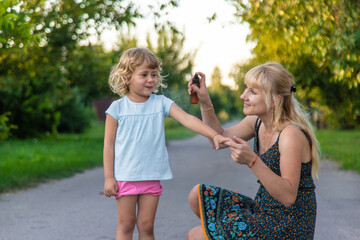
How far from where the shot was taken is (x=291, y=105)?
10.2 feet

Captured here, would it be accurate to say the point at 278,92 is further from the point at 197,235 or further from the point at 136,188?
the point at 136,188

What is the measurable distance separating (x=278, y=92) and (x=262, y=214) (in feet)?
2.35

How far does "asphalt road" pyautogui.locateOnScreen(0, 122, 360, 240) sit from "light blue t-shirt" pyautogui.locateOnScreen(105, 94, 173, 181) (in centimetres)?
153

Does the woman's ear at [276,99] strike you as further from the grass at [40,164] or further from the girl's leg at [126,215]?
the grass at [40,164]

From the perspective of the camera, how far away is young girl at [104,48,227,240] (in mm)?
3414

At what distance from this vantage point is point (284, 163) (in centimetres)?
283

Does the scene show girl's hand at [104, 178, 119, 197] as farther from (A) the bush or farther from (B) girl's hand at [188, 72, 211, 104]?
(A) the bush

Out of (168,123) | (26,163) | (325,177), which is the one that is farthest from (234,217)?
(168,123)

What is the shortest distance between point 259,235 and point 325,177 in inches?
250

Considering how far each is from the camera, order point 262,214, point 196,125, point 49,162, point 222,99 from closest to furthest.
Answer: point 262,214, point 196,125, point 49,162, point 222,99

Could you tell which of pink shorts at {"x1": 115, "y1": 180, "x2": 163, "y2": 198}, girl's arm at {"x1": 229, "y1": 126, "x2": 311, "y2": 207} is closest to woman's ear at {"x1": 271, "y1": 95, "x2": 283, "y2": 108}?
girl's arm at {"x1": 229, "y1": 126, "x2": 311, "y2": 207}

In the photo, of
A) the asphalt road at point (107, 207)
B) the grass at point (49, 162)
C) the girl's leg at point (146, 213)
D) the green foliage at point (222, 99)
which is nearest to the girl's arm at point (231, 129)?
the girl's leg at point (146, 213)

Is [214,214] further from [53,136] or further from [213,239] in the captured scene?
[53,136]

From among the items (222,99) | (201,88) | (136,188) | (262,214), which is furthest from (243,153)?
(222,99)
